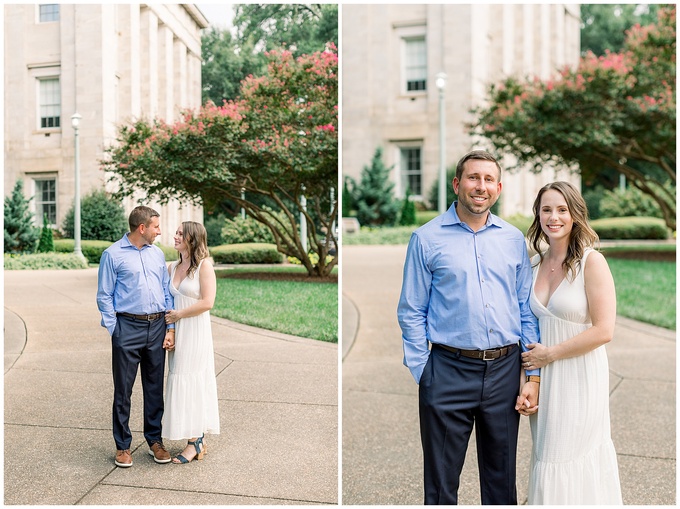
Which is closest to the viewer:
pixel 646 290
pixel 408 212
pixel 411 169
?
pixel 646 290

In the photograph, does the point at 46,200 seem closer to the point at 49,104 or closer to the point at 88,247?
the point at 88,247

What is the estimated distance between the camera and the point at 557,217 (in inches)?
110

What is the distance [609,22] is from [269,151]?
42.5ft

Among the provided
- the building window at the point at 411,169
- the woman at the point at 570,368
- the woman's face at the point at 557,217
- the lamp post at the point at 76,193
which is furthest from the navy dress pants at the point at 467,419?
the building window at the point at 411,169

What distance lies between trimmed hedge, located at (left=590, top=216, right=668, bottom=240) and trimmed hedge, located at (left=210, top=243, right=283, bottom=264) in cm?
1087

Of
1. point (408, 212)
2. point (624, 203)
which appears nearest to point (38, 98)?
point (408, 212)

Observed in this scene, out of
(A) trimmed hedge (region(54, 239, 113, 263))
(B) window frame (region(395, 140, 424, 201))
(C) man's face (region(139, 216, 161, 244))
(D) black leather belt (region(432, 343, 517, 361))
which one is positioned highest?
(B) window frame (region(395, 140, 424, 201))

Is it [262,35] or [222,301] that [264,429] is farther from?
[262,35]

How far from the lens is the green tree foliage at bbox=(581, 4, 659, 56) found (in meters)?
13.7

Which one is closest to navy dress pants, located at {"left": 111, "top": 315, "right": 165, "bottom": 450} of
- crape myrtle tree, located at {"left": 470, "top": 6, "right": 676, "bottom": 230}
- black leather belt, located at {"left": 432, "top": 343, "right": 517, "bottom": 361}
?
black leather belt, located at {"left": 432, "top": 343, "right": 517, "bottom": 361}

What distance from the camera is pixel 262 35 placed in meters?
4.30

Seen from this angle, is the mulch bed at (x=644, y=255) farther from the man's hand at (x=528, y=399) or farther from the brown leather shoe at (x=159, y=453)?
the brown leather shoe at (x=159, y=453)

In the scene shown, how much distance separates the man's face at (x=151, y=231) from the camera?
3785mm

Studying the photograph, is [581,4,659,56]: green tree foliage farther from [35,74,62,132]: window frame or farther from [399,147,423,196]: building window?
[35,74,62,132]: window frame
